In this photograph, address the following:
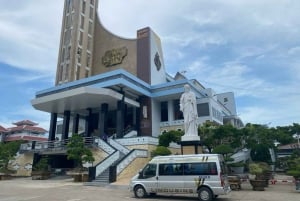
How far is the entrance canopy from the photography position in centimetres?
2998

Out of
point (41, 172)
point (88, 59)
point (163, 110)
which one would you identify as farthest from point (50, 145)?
point (88, 59)

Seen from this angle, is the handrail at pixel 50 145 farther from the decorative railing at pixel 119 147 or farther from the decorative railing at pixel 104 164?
the decorative railing at pixel 104 164

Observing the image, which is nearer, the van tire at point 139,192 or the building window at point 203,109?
the van tire at point 139,192

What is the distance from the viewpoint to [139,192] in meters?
11.2

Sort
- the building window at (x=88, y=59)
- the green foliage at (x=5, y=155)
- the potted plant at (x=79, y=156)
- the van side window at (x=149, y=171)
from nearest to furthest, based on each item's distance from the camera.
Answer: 1. the van side window at (x=149, y=171)
2. the potted plant at (x=79, y=156)
3. the green foliage at (x=5, y=155)
4. the building window at (x=88, y=59)

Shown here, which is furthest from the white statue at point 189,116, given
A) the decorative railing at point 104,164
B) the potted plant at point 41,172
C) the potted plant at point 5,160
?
the potted plant at point 5,160

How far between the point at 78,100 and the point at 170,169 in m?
24.3

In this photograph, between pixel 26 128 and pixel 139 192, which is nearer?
pixel 139 192

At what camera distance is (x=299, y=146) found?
3272 centimetres

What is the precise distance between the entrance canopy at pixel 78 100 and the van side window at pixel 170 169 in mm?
20144

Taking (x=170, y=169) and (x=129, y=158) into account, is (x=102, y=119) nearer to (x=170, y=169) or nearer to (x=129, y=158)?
(x=129, y=158)

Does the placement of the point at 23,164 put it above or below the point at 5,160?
below

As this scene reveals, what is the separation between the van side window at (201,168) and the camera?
393 inches

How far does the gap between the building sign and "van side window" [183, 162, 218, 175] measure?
34495mm
